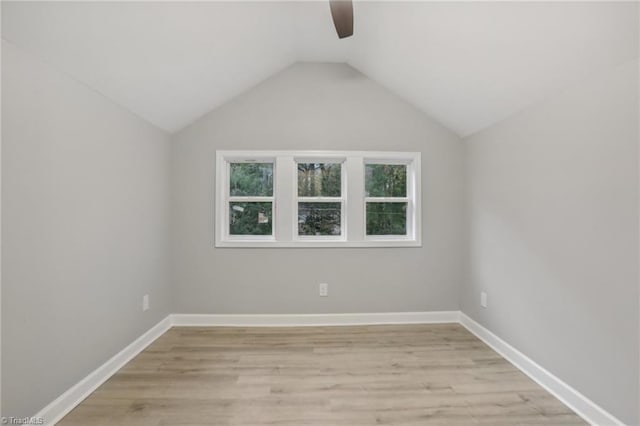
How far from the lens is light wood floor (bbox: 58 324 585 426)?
5.50 feet

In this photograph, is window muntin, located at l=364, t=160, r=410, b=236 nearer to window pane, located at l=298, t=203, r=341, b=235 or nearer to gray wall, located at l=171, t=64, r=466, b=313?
gray wall, located at l=171, t=64, r=466, b=313

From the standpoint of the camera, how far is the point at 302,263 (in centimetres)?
311

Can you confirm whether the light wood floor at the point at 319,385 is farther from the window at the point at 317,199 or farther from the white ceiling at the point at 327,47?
the white ceiling at the point at 327,47

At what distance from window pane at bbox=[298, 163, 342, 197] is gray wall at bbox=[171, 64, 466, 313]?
252mm

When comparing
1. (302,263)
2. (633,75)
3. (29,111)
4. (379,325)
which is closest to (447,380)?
(379,325)

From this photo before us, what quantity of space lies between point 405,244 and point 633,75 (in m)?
2.10

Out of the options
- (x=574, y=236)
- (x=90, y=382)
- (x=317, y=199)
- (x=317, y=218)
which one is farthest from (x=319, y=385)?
(x=574, y=236)

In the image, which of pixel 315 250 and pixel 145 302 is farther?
pixel 315 250

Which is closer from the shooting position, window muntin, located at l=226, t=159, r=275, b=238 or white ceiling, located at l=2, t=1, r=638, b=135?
white ceiling, located at l=2, t=1, r=638, b=135

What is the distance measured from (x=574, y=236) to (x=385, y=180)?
1806 mm

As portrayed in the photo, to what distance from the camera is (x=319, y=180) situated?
128 inches

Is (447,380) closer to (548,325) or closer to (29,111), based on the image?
(548,325)

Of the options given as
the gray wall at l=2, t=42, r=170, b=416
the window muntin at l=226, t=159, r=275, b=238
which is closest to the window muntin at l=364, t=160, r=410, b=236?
the window muntin at l=226, t=159, r=275, b=238

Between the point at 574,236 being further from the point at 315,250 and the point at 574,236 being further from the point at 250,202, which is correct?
the point at 250,202
